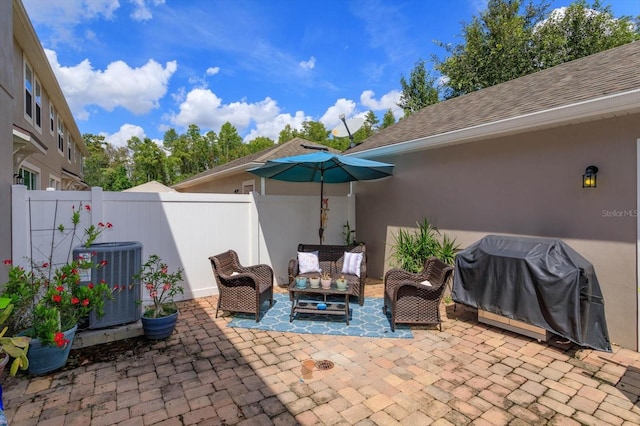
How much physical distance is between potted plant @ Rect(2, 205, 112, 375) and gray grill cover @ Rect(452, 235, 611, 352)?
4.90 metres

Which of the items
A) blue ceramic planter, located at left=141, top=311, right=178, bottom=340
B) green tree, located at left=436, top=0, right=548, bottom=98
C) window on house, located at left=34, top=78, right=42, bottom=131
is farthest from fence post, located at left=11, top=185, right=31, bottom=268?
green tree, located at left=436, top=0, right=548, bottom=98

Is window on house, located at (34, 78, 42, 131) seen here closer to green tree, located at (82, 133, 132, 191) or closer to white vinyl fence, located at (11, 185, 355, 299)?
white vinyl fence, located at (11, 185, 355, 299)

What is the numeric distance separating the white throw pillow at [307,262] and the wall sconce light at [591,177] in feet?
14.4

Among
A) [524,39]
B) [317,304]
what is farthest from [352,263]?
[524,39]

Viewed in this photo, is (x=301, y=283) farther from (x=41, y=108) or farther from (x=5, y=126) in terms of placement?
(x=41, y=108)

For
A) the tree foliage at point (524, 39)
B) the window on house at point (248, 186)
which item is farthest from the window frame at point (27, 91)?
the tree foliage at point (524, 39)

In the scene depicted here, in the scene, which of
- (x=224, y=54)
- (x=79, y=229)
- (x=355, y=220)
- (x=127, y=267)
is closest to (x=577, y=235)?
(x=355, y=220)

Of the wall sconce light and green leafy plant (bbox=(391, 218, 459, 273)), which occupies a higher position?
the wall sconce light

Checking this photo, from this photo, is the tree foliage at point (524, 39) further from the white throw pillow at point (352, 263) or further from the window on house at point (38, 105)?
the window on house at point (38, 105)

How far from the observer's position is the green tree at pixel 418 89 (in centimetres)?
1977

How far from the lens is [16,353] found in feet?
7.86

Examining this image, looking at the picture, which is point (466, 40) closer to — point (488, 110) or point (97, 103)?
point (488, 110)

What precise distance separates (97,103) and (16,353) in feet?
116

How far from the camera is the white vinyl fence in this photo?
4.69 meters
